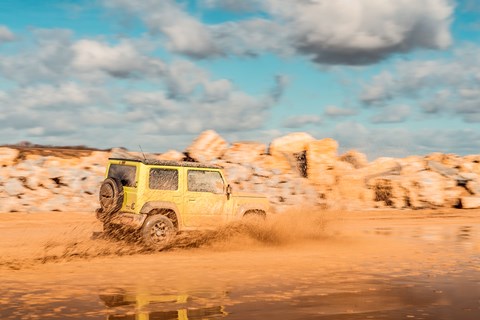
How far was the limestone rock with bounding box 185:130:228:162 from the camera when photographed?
28500mm

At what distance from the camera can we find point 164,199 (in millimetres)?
13547

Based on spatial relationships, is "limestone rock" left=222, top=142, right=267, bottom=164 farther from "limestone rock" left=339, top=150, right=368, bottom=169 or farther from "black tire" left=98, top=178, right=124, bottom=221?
"black tire" left=98, top=178, right=124, bottom=221

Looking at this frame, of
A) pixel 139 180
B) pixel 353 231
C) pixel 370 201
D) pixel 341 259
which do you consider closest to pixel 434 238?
pixel 353 231

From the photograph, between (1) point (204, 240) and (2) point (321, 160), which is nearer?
(1) point (204, 240)

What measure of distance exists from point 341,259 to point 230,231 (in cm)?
299

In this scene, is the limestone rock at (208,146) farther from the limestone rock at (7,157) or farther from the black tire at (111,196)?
the black tire at (111,196)

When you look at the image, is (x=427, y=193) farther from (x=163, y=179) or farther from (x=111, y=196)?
(x=111, y=196)

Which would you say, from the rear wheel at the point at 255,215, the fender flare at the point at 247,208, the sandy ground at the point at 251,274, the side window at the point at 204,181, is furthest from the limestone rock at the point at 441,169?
the side window at the point at 204,181

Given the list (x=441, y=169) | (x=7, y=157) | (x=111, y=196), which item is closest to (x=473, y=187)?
(x=441, y=169)

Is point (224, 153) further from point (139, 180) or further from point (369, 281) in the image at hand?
point (369, 281)

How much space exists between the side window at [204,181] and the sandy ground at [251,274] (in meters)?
0.98

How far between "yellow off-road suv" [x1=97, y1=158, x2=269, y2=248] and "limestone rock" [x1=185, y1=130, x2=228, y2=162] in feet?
45.7

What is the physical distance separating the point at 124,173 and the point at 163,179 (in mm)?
868

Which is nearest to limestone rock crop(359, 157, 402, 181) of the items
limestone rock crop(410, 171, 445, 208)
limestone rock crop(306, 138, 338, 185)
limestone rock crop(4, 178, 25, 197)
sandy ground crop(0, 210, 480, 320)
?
limestone rock crop(306, 138, 338, 185)
